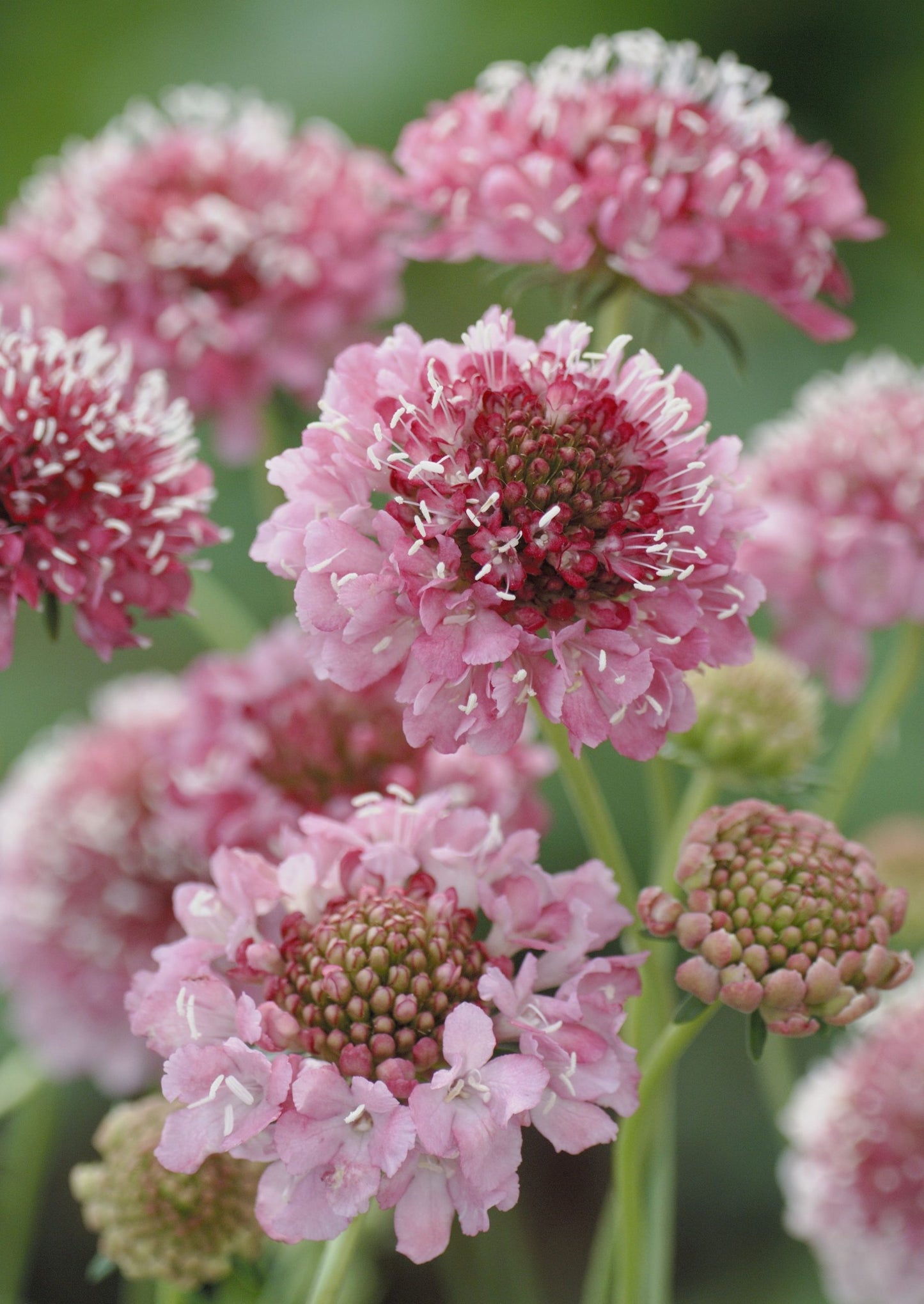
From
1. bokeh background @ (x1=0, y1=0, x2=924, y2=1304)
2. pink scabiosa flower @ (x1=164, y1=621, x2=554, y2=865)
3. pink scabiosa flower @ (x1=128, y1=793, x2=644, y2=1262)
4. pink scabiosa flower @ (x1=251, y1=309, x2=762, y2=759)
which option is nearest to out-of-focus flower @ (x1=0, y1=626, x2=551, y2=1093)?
pink scabiosa flower @ (x1=164, y1=621, x2=554, y2=865)

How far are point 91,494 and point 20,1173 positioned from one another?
702mm

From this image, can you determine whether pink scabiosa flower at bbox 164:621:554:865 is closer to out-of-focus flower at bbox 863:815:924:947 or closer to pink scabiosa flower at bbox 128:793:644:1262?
pink scabiosa flower at bbox 128:793:644:1262

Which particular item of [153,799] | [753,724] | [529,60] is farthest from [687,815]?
[529,60]

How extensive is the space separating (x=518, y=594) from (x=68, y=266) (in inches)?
22.8

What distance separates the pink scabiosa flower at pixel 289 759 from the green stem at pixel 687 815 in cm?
9

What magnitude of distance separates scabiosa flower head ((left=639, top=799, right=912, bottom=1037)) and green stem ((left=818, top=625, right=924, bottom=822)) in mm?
234

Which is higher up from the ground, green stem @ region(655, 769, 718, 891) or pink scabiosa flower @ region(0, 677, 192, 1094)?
pink scabiosa flower @ region(0, 677, 192, 1094)

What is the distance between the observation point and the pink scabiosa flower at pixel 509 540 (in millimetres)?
514

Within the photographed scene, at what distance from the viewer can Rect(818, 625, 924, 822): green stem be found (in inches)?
33.5

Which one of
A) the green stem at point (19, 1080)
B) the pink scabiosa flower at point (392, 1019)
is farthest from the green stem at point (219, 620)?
the pink scabiosa flower at point (392, 1019)

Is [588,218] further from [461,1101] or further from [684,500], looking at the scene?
[461,1101]

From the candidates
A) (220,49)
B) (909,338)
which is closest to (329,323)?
(909,338)

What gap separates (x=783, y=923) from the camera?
0.57 m

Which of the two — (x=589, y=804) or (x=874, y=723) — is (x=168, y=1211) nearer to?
(x=589, y=804)
